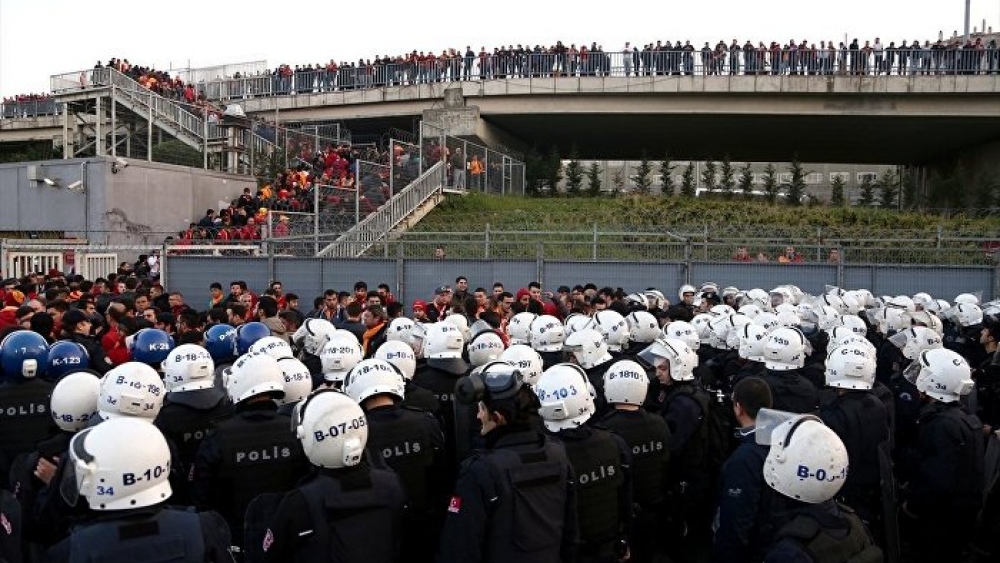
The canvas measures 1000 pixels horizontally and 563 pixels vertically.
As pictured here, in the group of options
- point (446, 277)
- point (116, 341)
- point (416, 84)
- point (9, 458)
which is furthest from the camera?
point (416, 84)

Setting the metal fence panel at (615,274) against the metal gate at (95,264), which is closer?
the metal fence panel at (615,274)

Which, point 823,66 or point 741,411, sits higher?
point 823,66

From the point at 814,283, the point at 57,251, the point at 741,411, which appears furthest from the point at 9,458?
the point at 814,283

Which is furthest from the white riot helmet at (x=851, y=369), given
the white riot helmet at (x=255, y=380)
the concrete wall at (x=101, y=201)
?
the concrete wall at (x=101, y=201)

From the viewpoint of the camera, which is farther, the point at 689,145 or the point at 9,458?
the point at 689,145

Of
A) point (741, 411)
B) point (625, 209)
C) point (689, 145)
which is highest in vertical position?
point (689, 145)

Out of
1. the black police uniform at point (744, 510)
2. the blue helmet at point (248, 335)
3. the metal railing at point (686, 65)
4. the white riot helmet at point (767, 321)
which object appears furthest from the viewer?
the metal railing at point (686, 65)

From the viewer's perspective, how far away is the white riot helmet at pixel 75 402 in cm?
484

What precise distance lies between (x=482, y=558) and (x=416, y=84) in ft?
114

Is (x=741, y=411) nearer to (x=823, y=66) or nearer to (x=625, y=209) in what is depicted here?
(x=625, y=209)

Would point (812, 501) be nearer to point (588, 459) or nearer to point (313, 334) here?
point (588, 459)

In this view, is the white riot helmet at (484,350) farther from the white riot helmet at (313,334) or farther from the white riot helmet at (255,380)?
the white riot helmet at (255,380)

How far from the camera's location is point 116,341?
9445mm

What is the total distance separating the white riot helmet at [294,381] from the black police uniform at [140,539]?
7.44 feet
